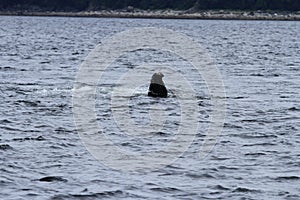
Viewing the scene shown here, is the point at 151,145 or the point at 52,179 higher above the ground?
the point at 52,179

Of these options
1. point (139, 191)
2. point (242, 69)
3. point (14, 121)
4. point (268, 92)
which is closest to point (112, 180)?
point (139, 191)

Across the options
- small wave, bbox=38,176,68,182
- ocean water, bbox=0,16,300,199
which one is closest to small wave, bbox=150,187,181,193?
ocean water, bbox=0,16,300,199

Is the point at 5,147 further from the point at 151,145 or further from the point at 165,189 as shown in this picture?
the point at 165,189

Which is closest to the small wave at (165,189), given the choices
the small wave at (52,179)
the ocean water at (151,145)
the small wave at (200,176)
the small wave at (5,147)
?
the ocean water at (151,145)

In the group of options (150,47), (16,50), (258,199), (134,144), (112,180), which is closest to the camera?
(258,199)

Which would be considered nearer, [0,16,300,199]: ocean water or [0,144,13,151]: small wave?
[0,16,300,199]: ocean water

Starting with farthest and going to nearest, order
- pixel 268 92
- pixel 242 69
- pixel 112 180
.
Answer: pixel 242 69
pixel 268 92
pixel 112 180

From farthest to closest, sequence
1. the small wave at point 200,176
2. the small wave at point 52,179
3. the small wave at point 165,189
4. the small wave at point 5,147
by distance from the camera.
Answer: the small wave at point 5,147 < the small wave at point 200,176 < the small wave at point 52,179 < the small wave at point 165,189

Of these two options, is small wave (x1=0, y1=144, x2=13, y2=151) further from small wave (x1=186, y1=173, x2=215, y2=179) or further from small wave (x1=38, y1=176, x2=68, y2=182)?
small wave (x1=186, y1=173, x2=215, y2=179)

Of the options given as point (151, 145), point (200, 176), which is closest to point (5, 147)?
point (151, 145)

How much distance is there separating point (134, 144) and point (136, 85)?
16623 millimetres

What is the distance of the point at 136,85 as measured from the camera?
41656mm

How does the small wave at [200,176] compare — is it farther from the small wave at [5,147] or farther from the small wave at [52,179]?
the small wave at [5,147]

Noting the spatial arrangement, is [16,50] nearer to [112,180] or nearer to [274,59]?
[274,59]
